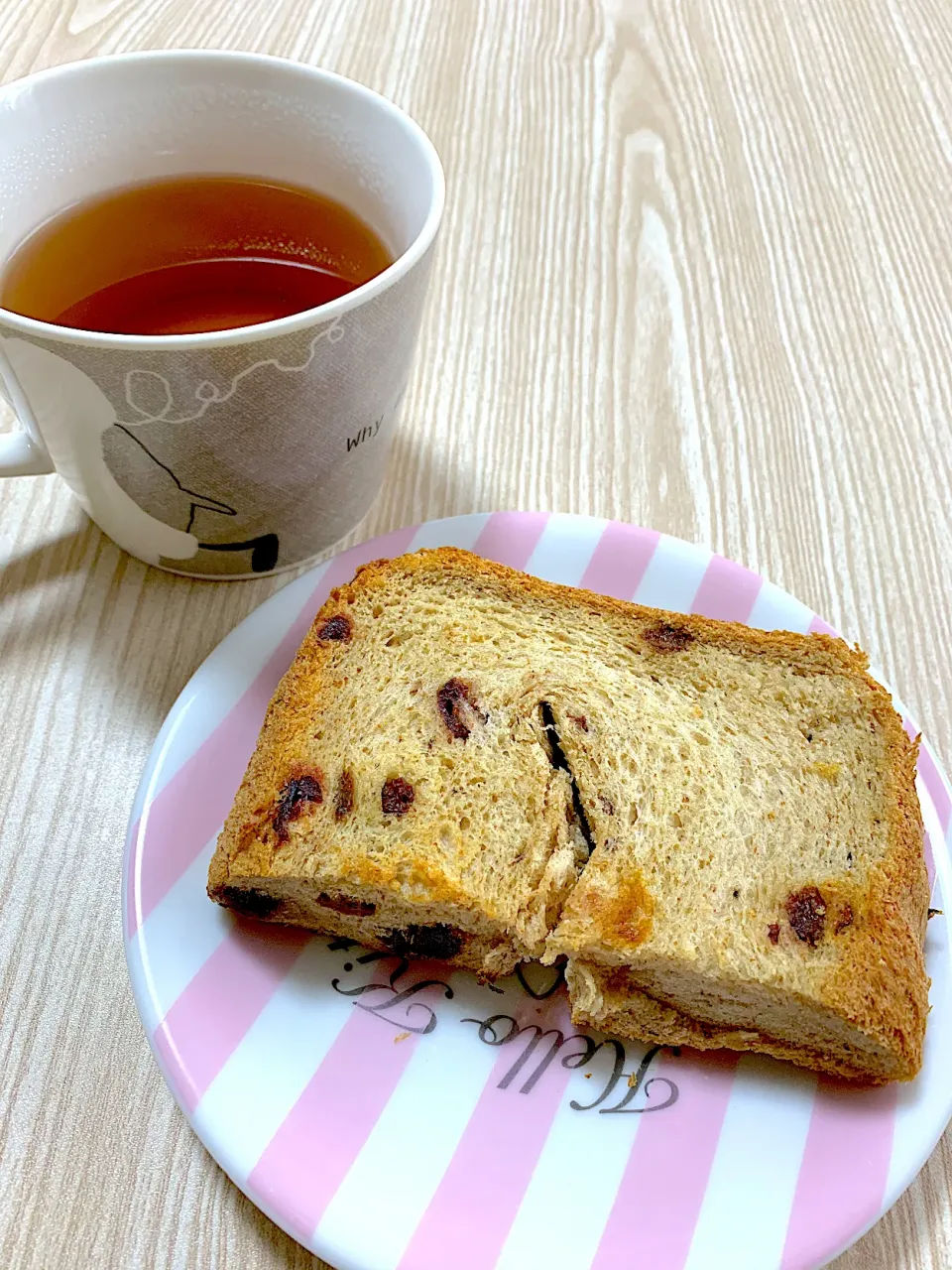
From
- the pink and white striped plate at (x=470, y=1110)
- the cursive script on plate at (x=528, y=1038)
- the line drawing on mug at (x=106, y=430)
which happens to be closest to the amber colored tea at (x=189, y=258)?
the line drawing on mug at (x=106, y=430)

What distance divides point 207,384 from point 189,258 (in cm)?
28

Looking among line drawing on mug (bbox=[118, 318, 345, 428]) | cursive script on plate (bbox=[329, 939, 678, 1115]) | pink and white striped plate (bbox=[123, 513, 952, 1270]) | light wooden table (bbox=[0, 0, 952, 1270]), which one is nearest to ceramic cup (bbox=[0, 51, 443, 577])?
line drawing on mug (bbox=[118, 318, 345, 428])

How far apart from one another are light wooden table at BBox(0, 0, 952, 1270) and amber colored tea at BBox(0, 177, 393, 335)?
0.28m

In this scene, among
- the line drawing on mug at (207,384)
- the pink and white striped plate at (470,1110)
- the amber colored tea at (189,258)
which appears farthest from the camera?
the amber colored tea at (189,258)

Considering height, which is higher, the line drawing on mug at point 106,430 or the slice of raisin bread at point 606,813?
the line drawing on mug at point 106,430

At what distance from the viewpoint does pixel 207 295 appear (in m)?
1.03

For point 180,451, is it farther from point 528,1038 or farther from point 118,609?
point 528,1038

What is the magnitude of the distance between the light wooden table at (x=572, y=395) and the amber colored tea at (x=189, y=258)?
0.91 ft

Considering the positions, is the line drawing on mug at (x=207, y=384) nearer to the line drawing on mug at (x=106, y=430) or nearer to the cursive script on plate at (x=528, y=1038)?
the line drawing on mug at (x=106, y=430)

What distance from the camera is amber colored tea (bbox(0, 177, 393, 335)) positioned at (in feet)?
3.29

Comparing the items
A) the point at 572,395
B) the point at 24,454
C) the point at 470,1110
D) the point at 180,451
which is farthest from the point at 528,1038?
the point at 572,395

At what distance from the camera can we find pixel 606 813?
0.89 meters

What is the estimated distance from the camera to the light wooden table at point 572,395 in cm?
83

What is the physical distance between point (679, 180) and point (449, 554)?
0.92 metres
